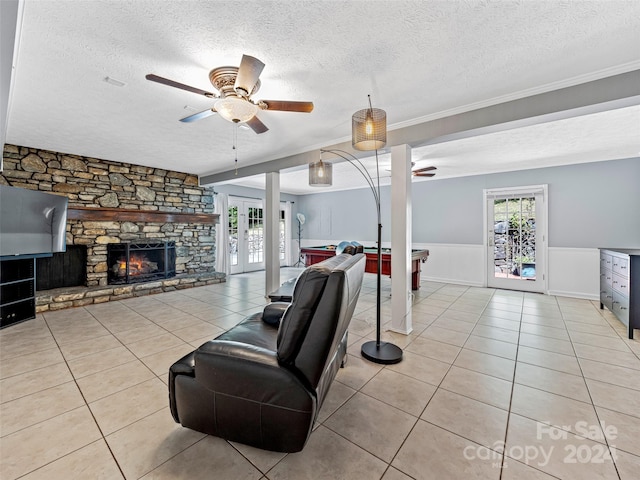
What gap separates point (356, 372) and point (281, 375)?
117cm

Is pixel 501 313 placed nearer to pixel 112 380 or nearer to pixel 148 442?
pixel 148 442

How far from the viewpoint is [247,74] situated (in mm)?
1828

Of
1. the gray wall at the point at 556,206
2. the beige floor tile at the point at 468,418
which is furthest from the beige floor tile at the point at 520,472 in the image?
the gray wall at the point at 556,206

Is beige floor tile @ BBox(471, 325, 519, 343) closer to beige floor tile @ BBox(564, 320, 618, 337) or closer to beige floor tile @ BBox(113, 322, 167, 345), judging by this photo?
beige floor tile @ BBox(564, 320, 618, 337)

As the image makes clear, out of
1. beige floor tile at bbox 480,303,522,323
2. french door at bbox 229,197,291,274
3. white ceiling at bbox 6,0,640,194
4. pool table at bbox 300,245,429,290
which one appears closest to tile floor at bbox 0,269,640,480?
beige floor tile at bbox 480,303,522,323

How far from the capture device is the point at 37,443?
1522mm

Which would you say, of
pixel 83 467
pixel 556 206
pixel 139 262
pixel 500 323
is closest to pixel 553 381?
pixel 500 323

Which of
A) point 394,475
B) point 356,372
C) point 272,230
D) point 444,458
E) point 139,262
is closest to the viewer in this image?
point 394,475

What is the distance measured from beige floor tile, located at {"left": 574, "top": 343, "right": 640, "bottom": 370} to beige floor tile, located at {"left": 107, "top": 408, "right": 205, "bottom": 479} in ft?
11.2

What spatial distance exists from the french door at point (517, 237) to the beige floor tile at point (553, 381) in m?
3.67

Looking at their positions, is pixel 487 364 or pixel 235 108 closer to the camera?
pixel 235 108

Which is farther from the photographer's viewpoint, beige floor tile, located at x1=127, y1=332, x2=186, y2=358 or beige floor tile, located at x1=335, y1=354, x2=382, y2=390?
beige floor tile, located at x1=127, y1=332, x2=186, y2=358

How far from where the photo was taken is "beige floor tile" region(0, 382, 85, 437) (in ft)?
5.51

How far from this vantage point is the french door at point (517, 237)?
5207 mm
